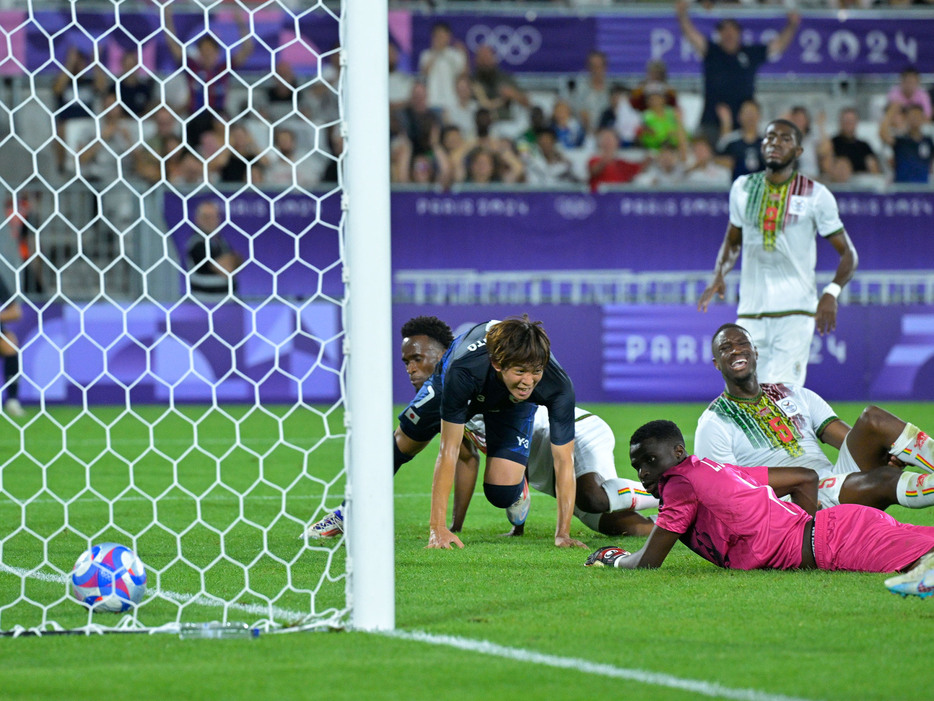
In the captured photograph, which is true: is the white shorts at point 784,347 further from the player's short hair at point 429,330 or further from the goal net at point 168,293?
the goal net at point 168,293

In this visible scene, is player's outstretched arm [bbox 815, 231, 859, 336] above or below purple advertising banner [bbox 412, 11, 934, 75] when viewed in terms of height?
below

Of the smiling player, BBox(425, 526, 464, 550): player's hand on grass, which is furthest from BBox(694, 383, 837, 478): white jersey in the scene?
the smiling player

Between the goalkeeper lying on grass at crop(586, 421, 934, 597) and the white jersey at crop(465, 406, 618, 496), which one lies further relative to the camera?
the white jersey at crop(465, 406, 618, 496)

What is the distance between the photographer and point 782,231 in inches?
326

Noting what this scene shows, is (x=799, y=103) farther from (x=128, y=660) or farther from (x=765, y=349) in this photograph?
(x=128, y=660)

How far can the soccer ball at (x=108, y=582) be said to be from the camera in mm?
4547

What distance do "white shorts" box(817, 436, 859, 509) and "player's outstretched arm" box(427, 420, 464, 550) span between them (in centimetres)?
173

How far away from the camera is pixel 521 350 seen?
215 inches

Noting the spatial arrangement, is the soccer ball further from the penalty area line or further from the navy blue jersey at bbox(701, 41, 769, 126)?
the navy blue jersey at bbox(701, 41, 769, 126)

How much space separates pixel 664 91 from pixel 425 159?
10.9 feet

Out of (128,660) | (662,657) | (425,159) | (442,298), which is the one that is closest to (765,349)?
(662,657)

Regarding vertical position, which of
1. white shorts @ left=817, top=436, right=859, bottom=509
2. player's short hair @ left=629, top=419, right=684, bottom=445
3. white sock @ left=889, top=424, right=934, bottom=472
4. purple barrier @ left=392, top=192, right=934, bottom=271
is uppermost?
purple barrier @ left=392, top=192, right=934, bottom=271

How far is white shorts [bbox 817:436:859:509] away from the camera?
240 inches

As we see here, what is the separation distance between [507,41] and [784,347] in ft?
31.9
